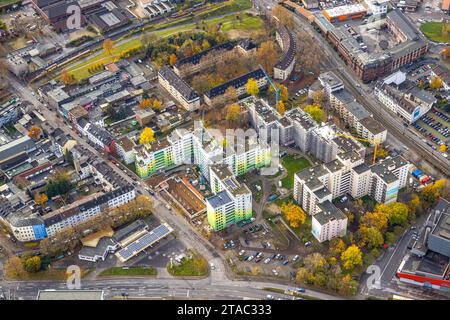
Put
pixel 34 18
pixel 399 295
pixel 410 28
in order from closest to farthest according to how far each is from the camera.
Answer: pixel 399 295 → pixel 410 28 → pixel 34 18

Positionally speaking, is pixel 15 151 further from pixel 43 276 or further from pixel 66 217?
pixel 43 276

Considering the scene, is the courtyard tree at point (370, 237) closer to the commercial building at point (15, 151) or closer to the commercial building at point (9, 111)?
the commercial building at point (15, 151)

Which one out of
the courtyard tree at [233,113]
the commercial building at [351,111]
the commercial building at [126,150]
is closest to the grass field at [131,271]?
the commercial building at [126,150]

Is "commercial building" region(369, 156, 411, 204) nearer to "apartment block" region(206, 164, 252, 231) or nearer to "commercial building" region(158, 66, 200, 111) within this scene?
"apartment block" region(206, 164, 252, 231)

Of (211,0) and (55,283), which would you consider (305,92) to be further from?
(55,283)

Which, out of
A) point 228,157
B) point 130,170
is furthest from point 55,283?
point 228,157

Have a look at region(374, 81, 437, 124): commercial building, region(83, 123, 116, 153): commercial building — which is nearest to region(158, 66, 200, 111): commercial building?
region(83, 123, 116, 153): commercial building
